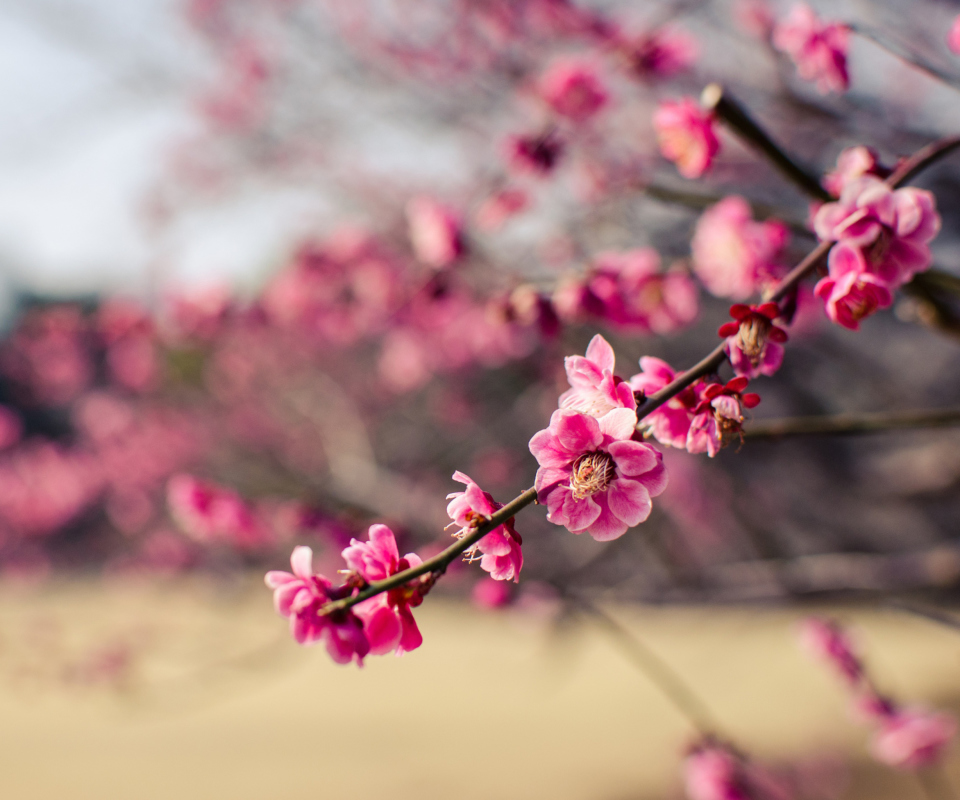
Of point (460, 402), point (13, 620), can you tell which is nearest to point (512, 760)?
point (460, 402)

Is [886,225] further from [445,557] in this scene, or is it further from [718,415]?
[445,557]

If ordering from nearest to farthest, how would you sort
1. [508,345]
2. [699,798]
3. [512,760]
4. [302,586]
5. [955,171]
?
[302,586], [699,798], [508,345], [955,171], [512,760]

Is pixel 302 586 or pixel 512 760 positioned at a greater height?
pixel 512 760

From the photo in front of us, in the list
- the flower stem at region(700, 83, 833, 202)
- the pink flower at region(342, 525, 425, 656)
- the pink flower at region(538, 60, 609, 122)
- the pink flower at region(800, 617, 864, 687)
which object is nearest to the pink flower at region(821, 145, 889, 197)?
the flower stem at region(700, 83, 833, 202)

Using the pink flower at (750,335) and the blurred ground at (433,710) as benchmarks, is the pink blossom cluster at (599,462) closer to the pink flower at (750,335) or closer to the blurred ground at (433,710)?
the pink flower at (750,335)

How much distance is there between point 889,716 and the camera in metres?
2.11

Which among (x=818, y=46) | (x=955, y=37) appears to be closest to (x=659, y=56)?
(x=818, y=46)

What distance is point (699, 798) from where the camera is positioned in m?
1.97

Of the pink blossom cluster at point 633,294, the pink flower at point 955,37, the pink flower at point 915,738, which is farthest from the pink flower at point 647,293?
the pink flower at point 915,738

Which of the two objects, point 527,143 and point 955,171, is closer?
point 527,143

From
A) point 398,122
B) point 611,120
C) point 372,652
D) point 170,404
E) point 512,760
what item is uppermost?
point 170,404

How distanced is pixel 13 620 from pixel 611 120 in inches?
378

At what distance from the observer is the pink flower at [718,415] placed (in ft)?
2.32

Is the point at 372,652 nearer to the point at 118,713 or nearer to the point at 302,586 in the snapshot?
the point at 302,586
